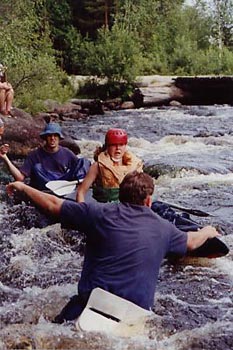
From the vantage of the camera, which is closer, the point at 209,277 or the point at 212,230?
the point at 212,230

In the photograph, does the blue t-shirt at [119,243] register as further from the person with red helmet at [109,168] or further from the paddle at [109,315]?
the person with red helmet at [109,168]

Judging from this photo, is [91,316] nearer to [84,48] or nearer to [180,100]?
[180,100]

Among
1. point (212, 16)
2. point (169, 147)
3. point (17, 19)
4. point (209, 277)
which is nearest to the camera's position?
point (209, 277)

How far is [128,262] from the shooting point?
3721 millimetres

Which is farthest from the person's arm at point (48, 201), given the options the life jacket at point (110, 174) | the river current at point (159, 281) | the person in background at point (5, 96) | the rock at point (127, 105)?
the rock at point (127, 105)

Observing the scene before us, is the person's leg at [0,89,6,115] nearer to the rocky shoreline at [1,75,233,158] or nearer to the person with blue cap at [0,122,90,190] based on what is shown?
the rocky shoreline at [1,75,233,158]

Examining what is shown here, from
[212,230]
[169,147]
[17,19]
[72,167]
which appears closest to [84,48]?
[17,19]

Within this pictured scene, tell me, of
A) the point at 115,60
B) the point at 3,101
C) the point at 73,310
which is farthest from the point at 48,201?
the point at 115,60

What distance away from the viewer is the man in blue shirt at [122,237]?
3.70m

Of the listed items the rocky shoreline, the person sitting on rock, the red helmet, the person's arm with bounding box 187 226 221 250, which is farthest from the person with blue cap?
the rocky shoreline

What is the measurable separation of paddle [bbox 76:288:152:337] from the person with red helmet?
88.3 inches

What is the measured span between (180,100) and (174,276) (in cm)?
1797

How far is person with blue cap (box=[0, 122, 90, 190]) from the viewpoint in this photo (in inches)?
284

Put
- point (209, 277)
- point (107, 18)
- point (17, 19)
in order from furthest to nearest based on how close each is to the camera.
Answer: point (107, 18)
point (17, 19)
point (209, 277)
